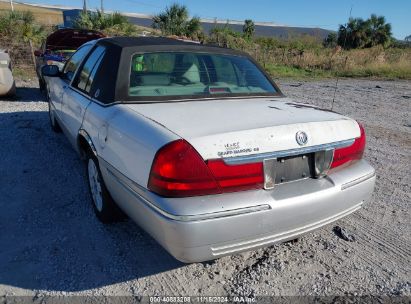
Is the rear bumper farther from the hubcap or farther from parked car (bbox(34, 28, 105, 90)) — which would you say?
parked car (bbox(34, 28, 105, 90))

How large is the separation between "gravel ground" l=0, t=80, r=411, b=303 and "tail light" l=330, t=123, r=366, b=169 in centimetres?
75

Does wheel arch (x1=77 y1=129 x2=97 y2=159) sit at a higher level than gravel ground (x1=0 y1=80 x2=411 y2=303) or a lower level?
higher

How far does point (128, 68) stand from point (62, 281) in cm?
168

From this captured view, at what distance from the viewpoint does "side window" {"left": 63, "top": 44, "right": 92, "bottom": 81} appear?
4219 mm

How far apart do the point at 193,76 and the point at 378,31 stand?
142 feet

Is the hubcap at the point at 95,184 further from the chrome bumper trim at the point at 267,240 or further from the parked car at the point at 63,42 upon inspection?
the parked car at the point at 63,42

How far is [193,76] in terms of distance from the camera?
3.40 meters

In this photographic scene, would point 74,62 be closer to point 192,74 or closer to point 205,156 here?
point 192,74

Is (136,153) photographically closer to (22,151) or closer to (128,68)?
(128,68)

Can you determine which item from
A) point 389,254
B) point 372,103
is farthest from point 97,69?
point 372,103

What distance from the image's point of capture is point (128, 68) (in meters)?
3.08

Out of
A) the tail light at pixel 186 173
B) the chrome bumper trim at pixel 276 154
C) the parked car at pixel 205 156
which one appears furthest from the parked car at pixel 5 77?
the chrome bumper trim at pixel 276 154

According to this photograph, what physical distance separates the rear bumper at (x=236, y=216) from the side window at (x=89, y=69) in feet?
4.50

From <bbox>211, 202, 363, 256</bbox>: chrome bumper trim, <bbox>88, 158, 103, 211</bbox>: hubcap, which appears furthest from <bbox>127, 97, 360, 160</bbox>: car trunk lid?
<bbox>88, 158, 103, 211</bbox>: hubcap
